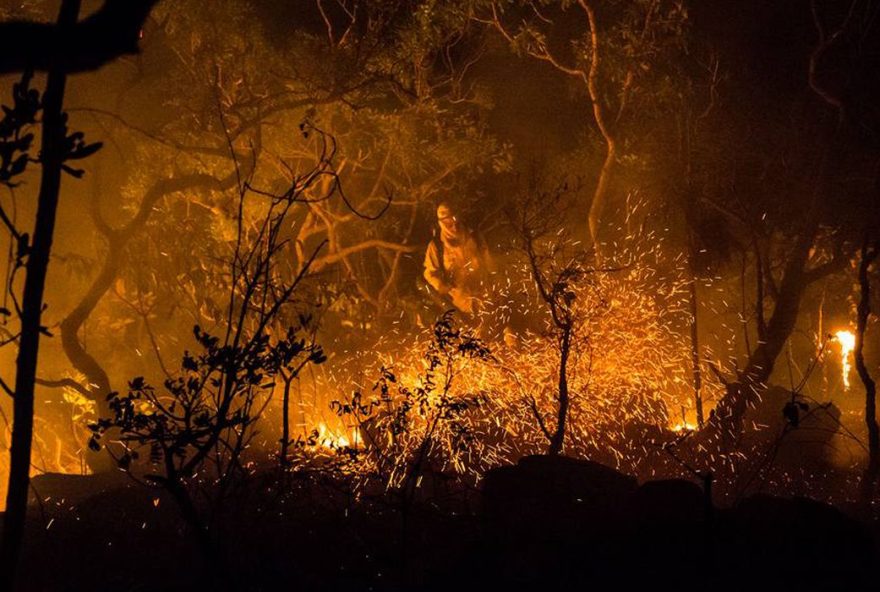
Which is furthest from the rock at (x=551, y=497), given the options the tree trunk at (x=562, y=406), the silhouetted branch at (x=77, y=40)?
the silhouetted branch at (x=77, y=40)

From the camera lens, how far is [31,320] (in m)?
3.99

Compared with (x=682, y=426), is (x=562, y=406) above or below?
below

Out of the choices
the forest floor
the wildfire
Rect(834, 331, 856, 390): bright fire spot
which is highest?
Rect(834, 331, 856, 390): bright fire spot

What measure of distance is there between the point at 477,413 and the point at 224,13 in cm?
738

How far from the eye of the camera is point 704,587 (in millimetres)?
5727

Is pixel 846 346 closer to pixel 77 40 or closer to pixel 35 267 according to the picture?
pixel 35 267

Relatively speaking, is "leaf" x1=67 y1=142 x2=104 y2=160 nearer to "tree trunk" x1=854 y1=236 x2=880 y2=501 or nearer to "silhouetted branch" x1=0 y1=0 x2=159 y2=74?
"silhouetted branch" x1=0 y1=0 x2=159 y2=74

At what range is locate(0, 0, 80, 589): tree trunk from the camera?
3926 mm

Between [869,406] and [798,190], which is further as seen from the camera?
[798,190]

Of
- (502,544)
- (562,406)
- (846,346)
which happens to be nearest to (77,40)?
(502,544)

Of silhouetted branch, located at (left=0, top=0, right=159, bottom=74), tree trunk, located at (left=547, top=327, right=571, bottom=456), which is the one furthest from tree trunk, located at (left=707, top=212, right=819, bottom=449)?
silhouetted branch, located at (left=0, top=0, right=159, bottom=74)

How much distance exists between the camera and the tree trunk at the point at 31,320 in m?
3.93

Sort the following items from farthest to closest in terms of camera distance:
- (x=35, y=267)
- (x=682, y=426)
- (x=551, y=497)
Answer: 1. (x=682, y=426)
2. (x=551, y=497)
3. (x=35, y=267)

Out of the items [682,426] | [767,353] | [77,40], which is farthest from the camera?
[682,426]
